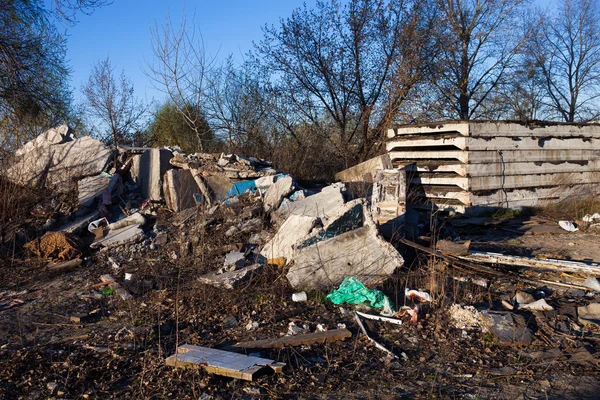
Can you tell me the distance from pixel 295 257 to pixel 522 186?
4752 millimetres

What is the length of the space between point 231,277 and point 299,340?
146cm

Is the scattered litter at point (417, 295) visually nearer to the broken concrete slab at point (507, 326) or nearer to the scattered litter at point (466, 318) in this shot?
the scattered litter at point (466, 318)

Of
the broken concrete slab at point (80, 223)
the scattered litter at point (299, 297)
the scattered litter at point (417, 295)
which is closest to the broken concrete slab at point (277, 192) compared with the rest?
the scattered litter at point (299, 297)

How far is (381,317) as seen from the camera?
434cm

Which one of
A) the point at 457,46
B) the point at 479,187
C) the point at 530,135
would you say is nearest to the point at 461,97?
the point at 457,46

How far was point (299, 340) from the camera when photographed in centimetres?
388

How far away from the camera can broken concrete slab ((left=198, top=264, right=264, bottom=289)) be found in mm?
5031

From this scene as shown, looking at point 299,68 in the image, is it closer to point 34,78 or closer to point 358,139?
point 358,139

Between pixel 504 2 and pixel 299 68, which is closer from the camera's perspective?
pixel 299 68

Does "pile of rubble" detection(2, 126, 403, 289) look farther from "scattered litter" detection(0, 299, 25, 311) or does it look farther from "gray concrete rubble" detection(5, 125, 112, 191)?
"scattered litter" detection(0, 299, 25, 311)

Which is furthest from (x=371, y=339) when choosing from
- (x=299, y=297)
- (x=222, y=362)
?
(x=222, y=362)

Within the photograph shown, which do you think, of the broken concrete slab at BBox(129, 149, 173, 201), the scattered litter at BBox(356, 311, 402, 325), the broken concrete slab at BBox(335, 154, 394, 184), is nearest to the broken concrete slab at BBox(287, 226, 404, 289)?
the scattered litter at BBox(356, 311, 402, 325)

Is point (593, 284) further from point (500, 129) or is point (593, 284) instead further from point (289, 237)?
point (500, 129)

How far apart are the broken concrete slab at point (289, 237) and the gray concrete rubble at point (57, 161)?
4.51 m
